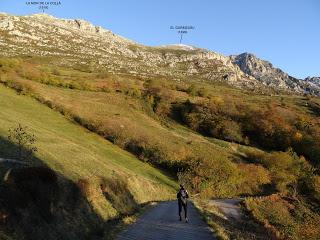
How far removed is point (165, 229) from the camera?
25.2m

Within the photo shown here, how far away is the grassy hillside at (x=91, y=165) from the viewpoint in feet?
91.4

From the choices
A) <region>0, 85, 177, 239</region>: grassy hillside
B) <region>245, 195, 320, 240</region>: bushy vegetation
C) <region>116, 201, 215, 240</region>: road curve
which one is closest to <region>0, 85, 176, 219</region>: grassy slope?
<region>0, 85, 177, 239</region>: grassy hillside

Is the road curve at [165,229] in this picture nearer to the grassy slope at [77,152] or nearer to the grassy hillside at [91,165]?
the grassy hillside at [91,165]

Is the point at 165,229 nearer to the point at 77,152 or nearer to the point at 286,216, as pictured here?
the point at 77,152

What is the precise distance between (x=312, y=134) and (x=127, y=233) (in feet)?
294

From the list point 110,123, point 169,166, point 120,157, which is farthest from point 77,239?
point 110,123

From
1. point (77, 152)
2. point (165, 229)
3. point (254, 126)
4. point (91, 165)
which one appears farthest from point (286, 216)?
point (254, 126)

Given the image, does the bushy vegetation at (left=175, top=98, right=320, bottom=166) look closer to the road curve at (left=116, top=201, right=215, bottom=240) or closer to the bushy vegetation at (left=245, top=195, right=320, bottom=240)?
the bushy vegetation at (left=245, top=195, right=320, bottom=240)

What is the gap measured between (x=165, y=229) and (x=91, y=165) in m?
13.9

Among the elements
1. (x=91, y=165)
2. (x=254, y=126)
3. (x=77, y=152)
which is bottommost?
(x=91, y=165)

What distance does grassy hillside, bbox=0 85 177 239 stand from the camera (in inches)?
1097

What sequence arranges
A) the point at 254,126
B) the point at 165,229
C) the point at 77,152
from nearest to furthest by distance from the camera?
the point at 165,229 < the point at 77,152 < the point at 254,126

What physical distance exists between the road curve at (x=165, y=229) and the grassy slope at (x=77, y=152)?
227 cm

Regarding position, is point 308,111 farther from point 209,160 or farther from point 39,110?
point 39,110
